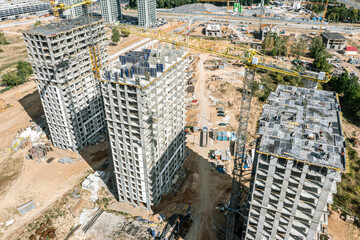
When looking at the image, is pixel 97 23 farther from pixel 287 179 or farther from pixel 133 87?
pixel 287 179

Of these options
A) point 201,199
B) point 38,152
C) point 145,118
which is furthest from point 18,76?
point 201,199

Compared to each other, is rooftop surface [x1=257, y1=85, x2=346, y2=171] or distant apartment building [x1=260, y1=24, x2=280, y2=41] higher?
rooftop surface [x1=257, y1=85, x2=346, y2=171]

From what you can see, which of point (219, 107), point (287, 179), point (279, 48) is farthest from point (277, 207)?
point (279, 48)

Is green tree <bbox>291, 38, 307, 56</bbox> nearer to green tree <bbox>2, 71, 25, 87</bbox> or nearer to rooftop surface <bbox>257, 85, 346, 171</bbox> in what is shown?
rooftop surface <bbox>257, 85, 346, 171</bbox>

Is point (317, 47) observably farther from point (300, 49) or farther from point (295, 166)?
point (295, 166)

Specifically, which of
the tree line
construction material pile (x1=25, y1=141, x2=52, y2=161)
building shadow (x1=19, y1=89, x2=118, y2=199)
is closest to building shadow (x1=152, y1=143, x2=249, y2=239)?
building shadow (x1=19, y1=89, x2=118, y2=199)

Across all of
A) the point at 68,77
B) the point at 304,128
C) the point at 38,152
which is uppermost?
the point at 304,128

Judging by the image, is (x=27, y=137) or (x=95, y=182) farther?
(x=27, y=137)

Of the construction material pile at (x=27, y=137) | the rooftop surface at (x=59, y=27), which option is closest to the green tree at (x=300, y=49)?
the rooftop surface at (x=59, y=27)

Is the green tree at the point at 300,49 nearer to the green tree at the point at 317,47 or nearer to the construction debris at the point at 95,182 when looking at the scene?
the green tree at the point at 317,47
